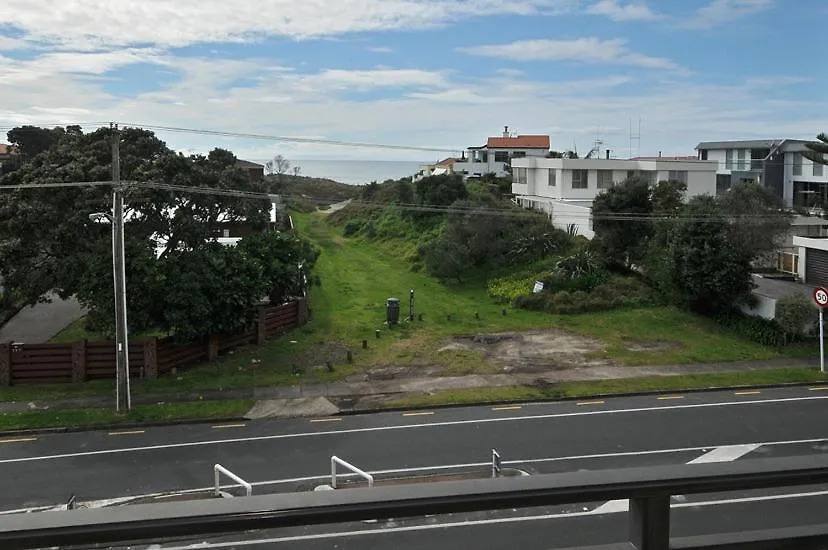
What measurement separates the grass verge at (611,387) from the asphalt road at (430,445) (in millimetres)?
519

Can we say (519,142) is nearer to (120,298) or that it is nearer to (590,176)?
(590,176)

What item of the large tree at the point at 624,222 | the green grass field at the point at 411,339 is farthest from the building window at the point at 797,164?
the green grass field at the point at 411,339

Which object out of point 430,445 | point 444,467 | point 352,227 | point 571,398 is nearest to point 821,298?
point 571,398

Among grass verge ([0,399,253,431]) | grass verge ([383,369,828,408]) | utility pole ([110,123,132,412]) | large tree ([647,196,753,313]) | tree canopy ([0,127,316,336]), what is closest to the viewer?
grass verge ([0,399,253,431])

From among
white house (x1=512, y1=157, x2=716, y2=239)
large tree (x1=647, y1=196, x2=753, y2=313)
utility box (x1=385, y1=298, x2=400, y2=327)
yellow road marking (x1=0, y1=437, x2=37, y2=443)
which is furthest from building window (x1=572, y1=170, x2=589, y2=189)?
yellow road marking (x1=0, y1=437, x2=37, y2=443)

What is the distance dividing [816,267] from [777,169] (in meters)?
33.0

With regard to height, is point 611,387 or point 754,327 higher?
point 754,327

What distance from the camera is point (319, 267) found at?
139ft

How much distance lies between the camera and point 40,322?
28.4 meters

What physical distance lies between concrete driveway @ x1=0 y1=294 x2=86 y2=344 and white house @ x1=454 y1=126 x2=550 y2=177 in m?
46.5

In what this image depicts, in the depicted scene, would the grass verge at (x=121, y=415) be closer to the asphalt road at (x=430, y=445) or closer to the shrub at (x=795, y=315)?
the asphalt road at (x=430, y=445)

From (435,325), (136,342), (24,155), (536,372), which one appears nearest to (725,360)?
(536,372)

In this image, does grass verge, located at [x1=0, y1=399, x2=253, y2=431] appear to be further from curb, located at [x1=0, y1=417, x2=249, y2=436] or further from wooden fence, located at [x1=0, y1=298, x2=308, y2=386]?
wooden fence, located at [x1=0, y1=298, x2=308, y2=386]

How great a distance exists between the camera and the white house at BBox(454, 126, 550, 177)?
73.5 metres
